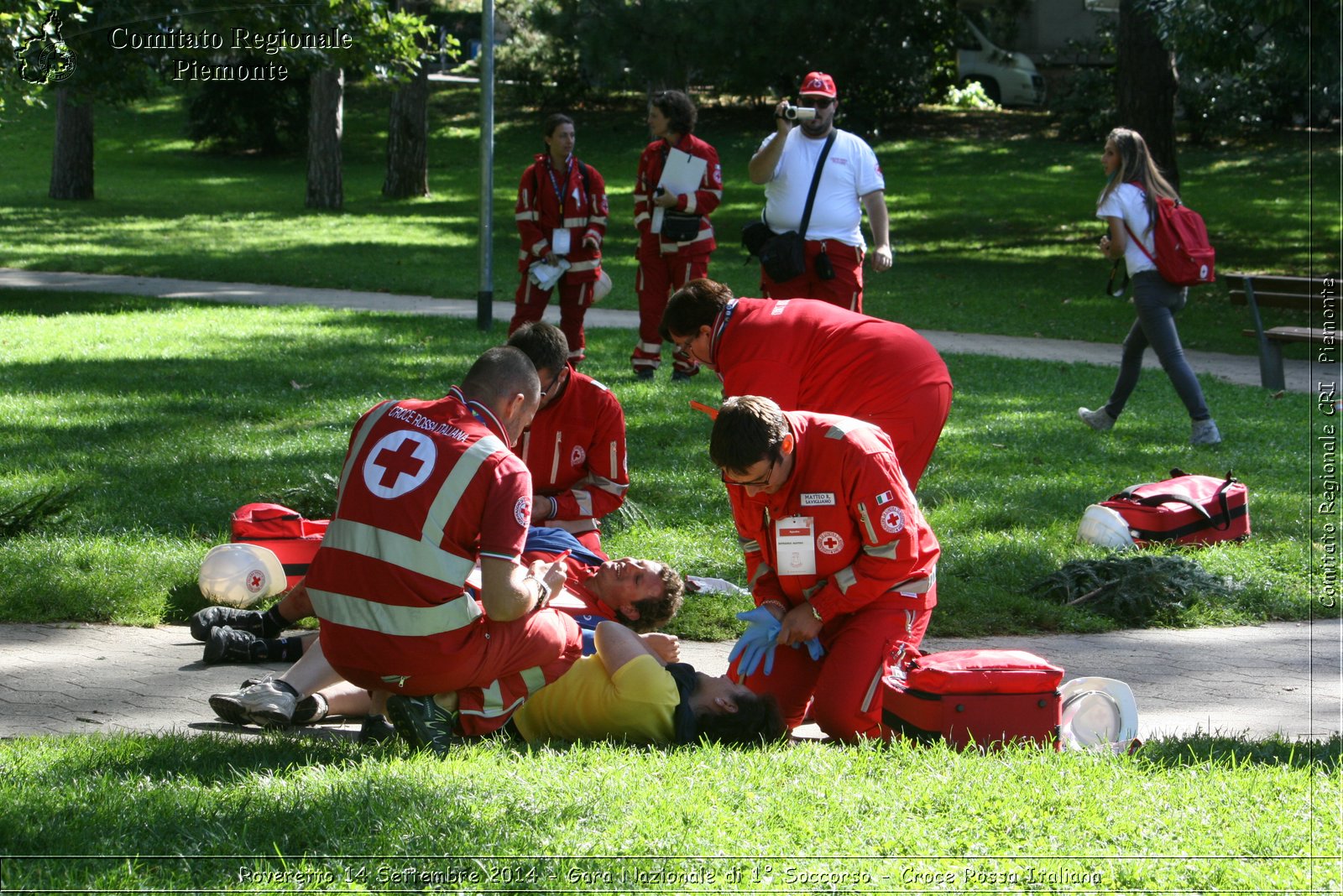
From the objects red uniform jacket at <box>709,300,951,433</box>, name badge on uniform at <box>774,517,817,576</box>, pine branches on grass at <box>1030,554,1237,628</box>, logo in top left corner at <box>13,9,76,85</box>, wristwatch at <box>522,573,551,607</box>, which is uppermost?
logo in top left corner at <box>13,9,76,85</box>

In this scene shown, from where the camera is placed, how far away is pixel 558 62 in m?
38.6

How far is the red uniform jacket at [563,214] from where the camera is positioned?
36.8ft

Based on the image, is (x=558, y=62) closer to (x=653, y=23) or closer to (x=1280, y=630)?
(x=653, y=23)

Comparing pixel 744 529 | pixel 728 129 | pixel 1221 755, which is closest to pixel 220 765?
pixel 744 529

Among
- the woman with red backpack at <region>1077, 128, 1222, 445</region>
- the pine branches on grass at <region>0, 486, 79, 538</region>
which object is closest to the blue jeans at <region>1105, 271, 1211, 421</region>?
the woman with red backpack at <region>1077, 128, 1222, 445</region>

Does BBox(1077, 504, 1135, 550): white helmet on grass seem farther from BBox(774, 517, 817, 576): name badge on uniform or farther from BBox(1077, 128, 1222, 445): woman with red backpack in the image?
BBox(774, 517, 817, 576): name badge on uniform

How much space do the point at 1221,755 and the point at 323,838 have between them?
284cm

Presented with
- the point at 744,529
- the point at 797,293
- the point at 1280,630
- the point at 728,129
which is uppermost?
the point at 728,129

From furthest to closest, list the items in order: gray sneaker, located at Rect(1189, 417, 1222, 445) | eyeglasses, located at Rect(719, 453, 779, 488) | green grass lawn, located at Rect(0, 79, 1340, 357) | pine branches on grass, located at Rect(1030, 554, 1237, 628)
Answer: green grass lawn, located at Rect(0, 79, 1340, 357)
gray sneaker, located at Rect(1189, 417, 1222, 445)
pine branches on grass, located at Rect(1030, 554, 1237, 628)
eyeglasses, located at Rect(719, 453, 779, 488)

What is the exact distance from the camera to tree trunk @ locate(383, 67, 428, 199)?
28.6 m

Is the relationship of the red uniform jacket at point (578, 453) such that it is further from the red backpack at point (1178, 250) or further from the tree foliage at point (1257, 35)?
the tree foliage at point (1257, 35)

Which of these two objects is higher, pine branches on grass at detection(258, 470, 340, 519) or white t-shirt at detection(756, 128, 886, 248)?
white t-shirt at detection(756, 128, 886, 248)

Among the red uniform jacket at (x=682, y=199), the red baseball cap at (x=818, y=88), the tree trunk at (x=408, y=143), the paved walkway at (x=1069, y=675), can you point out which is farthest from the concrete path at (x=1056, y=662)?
the tree trunk at (x=408, y=143)

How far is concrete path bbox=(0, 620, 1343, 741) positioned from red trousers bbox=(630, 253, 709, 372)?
5.50 m
